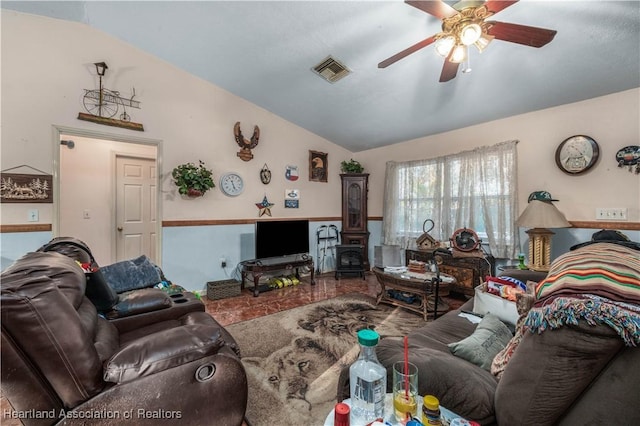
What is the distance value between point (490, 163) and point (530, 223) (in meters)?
1.17

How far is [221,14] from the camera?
241 cm

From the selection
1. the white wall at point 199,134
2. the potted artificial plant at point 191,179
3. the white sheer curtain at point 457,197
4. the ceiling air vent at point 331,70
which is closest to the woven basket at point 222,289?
the white wall at point 199,134

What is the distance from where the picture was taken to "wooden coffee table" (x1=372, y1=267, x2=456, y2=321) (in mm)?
2697

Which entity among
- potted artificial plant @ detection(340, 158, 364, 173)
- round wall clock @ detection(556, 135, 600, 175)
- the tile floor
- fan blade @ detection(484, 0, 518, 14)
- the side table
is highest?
fan blade @ detection(484, 0, 518, 14)

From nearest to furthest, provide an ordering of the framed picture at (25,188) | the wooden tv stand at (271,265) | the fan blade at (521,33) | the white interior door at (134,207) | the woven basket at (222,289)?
the fan blade at (521,33) < the framed picture at (25,188) < the woven basket at (222,289) < the wooden tv stand at (271,265) < the white interior door at (134,207)

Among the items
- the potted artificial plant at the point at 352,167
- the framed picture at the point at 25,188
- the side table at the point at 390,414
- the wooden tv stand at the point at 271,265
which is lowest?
the wooden tv stand at the point at 271,265

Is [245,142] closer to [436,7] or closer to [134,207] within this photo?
[134,207]

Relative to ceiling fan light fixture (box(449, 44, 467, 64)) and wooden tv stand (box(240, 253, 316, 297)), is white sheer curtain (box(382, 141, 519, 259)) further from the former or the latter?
ceiling fan light fixture (box(449, 44, 467, 64))

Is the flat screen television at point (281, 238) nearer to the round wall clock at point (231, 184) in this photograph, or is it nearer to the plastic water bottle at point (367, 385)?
the round wall clock at point (231, 184)

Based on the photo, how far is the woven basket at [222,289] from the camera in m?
3.44

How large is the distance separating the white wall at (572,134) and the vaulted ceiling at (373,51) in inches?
5.2

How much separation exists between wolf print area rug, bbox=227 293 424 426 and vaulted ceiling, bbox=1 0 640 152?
8.64 feet

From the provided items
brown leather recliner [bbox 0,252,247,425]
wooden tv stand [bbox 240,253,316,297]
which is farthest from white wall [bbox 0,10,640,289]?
brown leather recliner [bbox 0,252,247,425]

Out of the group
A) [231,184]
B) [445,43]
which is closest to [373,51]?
[445,43]
